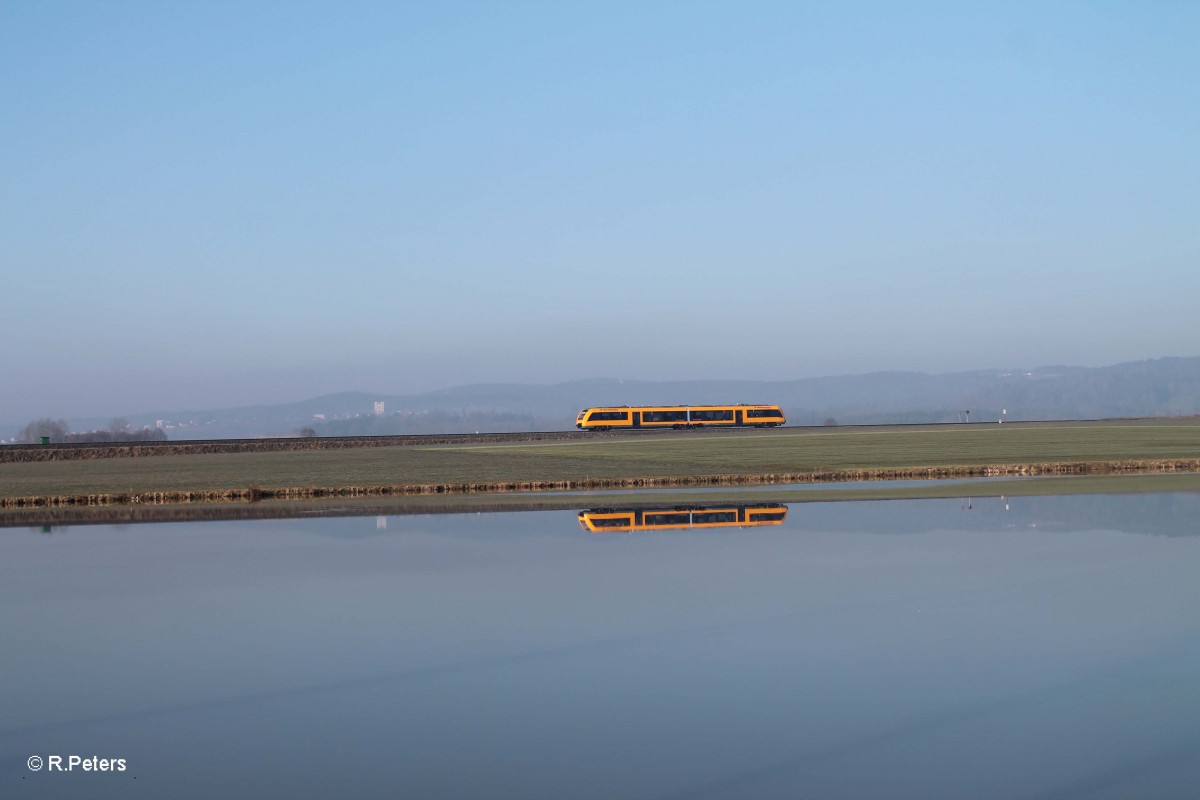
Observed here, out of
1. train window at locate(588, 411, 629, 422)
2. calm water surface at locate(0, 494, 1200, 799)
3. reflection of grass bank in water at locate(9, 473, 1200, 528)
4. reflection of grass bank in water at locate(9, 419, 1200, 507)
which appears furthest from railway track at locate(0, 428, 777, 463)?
calm water surface at locate(0, 494, 1200, 799)

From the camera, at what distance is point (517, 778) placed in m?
9.95

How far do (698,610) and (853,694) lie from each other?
4.82 m

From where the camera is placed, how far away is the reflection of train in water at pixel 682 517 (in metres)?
28.2

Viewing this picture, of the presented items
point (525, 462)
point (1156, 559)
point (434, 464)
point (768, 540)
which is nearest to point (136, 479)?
point (434, 464)

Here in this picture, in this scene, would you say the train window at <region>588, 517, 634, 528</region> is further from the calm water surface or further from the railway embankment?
the railway embankment

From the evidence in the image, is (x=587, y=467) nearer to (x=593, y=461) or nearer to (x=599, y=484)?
(x=593, y=461)

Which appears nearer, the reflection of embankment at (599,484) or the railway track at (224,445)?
the reflection of embankment at (599,484)

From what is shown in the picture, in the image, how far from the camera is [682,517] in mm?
30359

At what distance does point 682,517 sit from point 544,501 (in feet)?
23.4

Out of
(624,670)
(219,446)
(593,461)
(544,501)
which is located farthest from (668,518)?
(219,446)

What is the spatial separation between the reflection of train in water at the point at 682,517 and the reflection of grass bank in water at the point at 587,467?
890 centimetres

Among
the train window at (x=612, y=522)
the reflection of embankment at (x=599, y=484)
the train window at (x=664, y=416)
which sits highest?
the train window at (x=664, y=416)

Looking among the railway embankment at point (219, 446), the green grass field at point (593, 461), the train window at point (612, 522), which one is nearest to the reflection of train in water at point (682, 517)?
the train window at point (612, 522)

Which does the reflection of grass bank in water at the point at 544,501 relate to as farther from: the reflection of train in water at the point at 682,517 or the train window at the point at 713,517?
the train window at the point at 713,517
